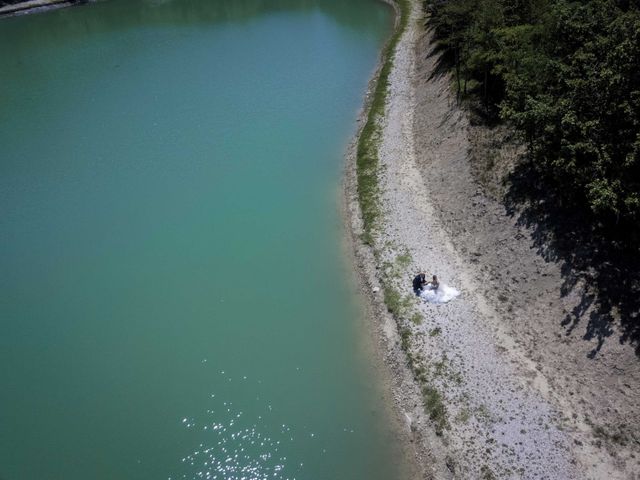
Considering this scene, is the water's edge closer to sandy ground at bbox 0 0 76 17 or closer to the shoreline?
the shoreline

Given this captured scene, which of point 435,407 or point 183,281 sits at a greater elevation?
point 435,407

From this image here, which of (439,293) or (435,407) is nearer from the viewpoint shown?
(435,407)

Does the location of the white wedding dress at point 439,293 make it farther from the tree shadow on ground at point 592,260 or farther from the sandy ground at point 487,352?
the tree shadow on ground at point 592,260

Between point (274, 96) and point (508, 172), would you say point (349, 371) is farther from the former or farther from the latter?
point (274, 96)

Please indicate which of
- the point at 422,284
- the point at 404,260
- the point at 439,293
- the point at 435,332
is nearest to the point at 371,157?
the point at 404,260

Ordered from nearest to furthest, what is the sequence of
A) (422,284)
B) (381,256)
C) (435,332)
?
(435,332)
(422,284)
(381,256)

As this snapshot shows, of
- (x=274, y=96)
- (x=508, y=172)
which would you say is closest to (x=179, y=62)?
(x=274, y=96)

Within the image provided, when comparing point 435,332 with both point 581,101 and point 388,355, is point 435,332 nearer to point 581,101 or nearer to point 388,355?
point 388,355

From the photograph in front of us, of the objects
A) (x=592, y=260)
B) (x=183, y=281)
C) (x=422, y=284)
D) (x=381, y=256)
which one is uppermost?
(x=592, y=260)
